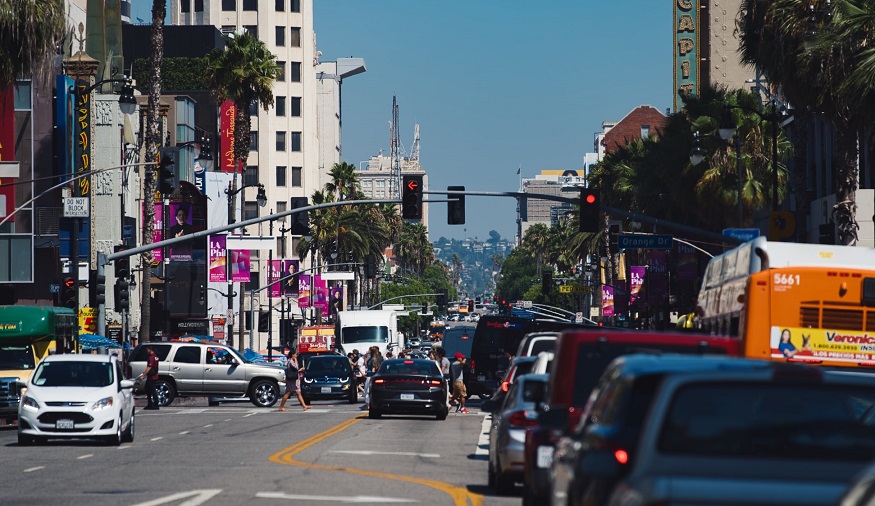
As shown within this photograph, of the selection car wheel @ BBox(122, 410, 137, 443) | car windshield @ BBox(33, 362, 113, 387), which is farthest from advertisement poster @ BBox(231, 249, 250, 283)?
car windshield @ BBox(33, 362, 113, 387)

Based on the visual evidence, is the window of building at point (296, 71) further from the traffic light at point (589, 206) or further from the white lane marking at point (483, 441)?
the white lane marking at point (483, 441)

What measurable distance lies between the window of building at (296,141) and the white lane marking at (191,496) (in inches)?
4686

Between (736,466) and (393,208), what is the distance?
151m

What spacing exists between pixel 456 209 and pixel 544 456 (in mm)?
28835

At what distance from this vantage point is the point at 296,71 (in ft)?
446

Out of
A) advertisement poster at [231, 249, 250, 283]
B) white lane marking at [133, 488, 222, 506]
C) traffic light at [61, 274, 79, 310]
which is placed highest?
advertisement poster at [231, 249, 250, 283]

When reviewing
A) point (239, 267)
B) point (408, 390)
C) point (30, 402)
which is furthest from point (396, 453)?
point (239, 267)

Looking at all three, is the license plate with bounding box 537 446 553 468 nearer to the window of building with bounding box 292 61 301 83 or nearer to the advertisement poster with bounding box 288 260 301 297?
the advertisement poster with bounding box 288 260 301 297

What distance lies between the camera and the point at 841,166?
37.8 meters

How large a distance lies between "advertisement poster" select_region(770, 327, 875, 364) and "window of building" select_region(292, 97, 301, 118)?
388 ft

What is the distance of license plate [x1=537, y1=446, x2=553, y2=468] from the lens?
13.6m

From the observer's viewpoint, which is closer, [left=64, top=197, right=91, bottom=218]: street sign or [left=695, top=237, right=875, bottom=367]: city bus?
[left=695, top=237, right=875, bottom=367]: city bus

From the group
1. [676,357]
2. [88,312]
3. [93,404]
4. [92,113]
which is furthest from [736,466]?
[92,113]

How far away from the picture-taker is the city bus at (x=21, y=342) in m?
34.4
